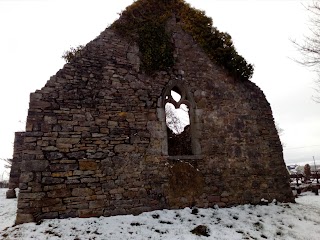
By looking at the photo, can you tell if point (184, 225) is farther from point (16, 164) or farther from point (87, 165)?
point (16, 164)

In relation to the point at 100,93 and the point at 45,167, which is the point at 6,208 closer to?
the point at 45,167

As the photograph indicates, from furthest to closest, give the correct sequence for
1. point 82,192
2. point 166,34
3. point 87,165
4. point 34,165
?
1. point 166,34
2. point 87,165
3. point 82,192
4. point 34,165

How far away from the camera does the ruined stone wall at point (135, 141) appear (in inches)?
220

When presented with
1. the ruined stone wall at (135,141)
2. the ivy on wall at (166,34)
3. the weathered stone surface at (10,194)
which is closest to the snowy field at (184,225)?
the ruined stone wall at (135,141)

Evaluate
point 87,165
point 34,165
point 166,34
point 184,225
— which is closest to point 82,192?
point 87,165

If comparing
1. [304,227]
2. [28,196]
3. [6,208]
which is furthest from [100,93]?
[304,227]

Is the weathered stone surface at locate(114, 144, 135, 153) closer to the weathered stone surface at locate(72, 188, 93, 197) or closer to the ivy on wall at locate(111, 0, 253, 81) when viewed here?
the weathered stone surface at locate(72, 188, 93, 197)

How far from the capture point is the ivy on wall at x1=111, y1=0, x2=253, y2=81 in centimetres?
747

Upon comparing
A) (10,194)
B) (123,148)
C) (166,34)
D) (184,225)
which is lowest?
(184,225)

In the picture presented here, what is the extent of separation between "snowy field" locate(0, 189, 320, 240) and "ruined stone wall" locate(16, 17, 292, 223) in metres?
0.28

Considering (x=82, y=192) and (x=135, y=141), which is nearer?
(x=82, y=192)

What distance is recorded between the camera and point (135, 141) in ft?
21.2

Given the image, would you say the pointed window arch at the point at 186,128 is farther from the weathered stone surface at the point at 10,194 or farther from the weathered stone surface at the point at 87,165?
the weathered stone surface at the point at 10,194

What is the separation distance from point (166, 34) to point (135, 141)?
378cm
